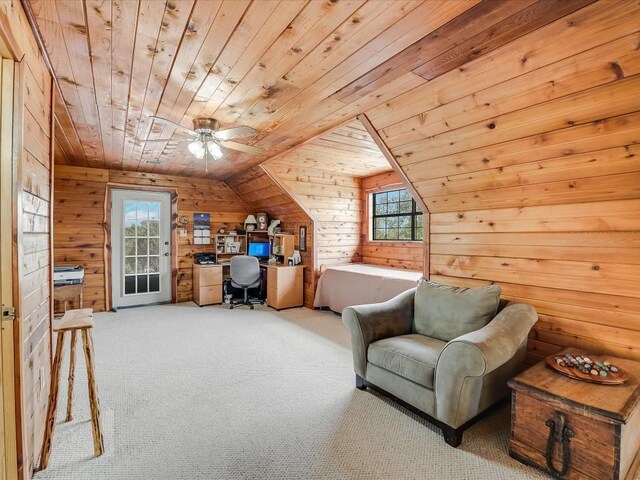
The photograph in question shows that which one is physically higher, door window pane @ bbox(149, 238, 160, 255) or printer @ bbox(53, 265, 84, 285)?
door window pane @ bbox(149, 238, 160, 255)

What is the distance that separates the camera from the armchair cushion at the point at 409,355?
198cm

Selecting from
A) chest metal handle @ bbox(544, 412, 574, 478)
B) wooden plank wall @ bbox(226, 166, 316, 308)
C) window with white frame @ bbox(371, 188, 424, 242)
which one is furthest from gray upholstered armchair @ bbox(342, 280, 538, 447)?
wooden plank wall @ bbox(226, 166, 316, 308)

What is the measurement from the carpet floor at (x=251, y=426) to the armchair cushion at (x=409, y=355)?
0.32 metres

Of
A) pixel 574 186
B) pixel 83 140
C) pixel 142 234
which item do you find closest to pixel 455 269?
pixel 574 186

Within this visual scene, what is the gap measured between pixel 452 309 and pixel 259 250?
4194mm

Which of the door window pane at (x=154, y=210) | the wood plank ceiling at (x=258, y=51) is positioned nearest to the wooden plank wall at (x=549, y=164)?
the wood plank ceiling at (x=258, y=51)

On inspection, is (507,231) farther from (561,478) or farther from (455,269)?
(561,478)

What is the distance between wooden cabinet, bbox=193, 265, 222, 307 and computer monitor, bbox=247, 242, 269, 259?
0.71 m

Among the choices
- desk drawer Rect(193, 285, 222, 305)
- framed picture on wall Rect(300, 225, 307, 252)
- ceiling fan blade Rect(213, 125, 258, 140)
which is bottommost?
desk drawer Rect(193, 285, 222, 305)

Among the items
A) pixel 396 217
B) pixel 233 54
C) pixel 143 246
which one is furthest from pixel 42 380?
pixel 396 217

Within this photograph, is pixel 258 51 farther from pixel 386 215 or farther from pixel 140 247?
pixel 140 247

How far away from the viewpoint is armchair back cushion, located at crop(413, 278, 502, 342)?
2.26 meters

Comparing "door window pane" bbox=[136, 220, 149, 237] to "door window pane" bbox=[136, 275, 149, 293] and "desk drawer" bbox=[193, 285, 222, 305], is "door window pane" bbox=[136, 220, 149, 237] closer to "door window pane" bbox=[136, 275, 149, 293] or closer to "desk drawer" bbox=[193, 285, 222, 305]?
"door window pane" bbox=[136, 275, 149, 293]

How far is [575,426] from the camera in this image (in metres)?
1.55
